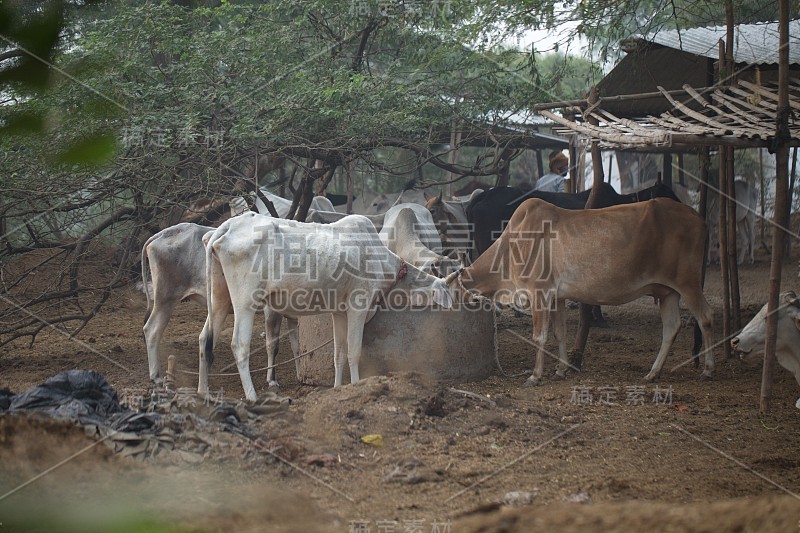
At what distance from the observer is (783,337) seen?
6.51 meters

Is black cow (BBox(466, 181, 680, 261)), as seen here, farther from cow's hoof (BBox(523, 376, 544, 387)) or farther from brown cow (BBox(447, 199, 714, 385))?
cow's hoof (BBox(523, 376, 544, 387))

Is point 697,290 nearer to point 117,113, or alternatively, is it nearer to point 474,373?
point 474,373

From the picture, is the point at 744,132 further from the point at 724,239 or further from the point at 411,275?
the point at 411,275

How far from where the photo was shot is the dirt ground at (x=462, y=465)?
3502mm

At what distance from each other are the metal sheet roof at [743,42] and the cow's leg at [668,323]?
2.54 metres

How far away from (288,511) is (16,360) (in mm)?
5760

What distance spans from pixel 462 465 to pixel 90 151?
12.6 ft

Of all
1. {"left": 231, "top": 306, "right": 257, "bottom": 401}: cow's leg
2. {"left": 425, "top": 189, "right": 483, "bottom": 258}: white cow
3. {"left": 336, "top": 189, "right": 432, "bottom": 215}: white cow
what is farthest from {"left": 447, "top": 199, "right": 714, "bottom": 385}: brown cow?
{"left": 336, "top": 189, "right": 432, "bottom": 215}: white cow

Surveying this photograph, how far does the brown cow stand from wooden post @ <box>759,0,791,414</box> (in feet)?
5.22

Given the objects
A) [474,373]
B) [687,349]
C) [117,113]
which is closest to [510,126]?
[687,349]

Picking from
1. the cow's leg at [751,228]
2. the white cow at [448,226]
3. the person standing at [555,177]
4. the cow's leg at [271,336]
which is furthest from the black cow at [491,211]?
the cow's leg at [271,336]

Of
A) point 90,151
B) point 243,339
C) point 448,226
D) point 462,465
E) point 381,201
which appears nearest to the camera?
point 90,151

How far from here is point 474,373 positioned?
7457 mm

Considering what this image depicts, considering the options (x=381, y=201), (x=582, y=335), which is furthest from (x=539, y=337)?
(x=381, y=201)
